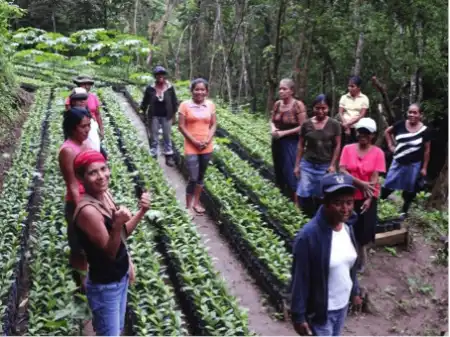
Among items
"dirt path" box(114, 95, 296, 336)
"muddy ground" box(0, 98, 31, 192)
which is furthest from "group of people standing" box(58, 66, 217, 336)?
"muddy ground" box(0, 98, 31, 192)

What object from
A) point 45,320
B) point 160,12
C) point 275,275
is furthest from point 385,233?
point 160,12

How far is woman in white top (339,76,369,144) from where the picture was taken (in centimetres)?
815

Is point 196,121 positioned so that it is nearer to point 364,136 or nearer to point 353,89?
point 364,136

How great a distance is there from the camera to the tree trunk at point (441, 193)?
8.36 metres

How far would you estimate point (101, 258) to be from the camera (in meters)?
3.30

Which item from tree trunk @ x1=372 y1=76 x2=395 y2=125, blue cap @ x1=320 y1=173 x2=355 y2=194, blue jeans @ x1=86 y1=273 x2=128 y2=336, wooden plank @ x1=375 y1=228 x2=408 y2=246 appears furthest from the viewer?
tree trunk @ x1=372 y1=76 x2=395 y2=125

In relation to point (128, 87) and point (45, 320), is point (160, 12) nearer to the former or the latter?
point (128, 87)

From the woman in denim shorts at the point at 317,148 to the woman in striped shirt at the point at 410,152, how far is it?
1.59m

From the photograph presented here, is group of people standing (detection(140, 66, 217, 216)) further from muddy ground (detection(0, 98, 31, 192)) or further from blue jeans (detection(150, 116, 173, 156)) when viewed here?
muddy ground (detection(0, 98, 31, 192))

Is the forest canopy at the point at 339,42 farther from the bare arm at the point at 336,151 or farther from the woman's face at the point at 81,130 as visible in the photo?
the woman's face at the point at 81,130

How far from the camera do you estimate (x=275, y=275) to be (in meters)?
5.53

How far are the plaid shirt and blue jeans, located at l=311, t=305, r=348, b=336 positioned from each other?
3.61 m

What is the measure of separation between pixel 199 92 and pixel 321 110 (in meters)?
1.58

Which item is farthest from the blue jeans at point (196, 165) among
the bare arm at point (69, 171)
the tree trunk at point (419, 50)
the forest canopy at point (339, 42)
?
the tree trunk at point (419, 50)
